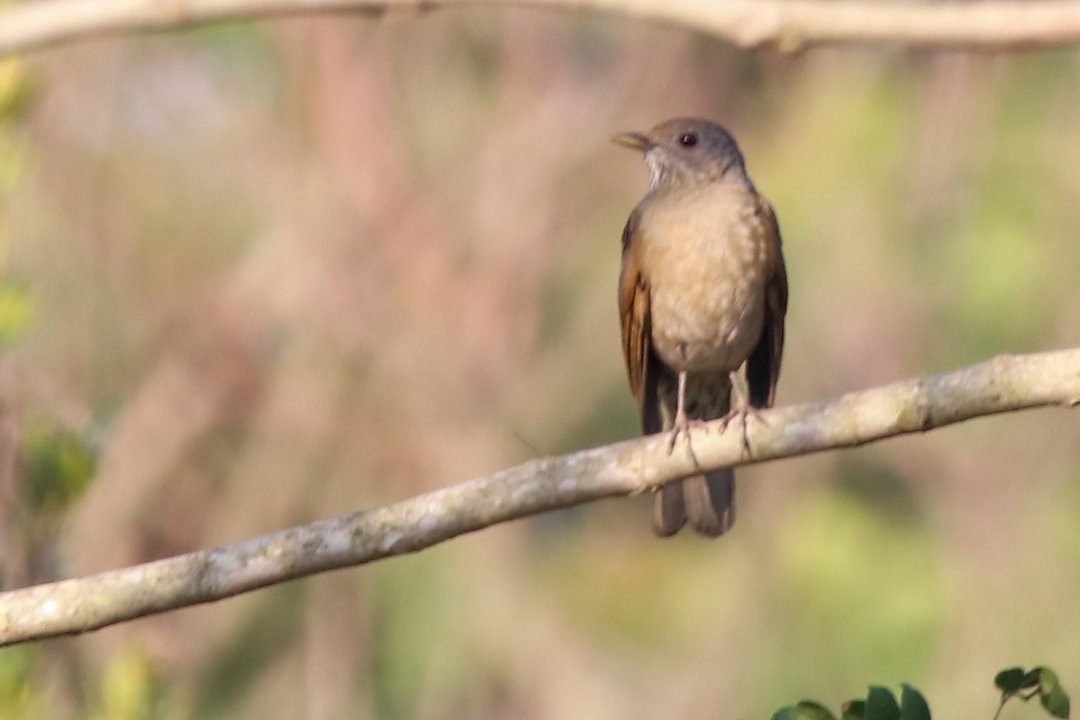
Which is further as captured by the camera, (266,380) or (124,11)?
(266,380)

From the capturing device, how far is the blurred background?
27.5 ft

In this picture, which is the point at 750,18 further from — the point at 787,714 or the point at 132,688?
the point at 132,688

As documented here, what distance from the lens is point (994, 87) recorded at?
10.0 meters

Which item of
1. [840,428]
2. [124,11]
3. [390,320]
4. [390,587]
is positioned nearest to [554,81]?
[390,320]

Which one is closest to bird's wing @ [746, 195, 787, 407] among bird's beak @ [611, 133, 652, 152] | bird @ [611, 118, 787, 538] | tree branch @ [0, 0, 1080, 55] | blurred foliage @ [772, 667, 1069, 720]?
bird @ [611, 118, 787, 538]

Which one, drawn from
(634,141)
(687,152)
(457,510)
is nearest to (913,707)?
(457,510)

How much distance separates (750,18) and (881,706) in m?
2.44

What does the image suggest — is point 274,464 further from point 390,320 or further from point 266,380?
point 390,320

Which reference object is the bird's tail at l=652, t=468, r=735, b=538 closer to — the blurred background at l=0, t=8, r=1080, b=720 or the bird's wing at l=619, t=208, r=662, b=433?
the bird's wing at l=619, t=208, r=662, b=433

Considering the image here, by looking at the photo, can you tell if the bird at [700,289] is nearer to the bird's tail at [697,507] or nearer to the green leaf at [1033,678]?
the bird's tail at [697,507]

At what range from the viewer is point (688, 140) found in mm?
6457

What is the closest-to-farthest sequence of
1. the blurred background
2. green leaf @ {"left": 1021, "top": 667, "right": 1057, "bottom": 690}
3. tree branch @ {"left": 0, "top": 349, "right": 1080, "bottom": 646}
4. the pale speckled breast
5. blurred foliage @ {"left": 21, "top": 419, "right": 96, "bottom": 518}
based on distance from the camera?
green leaf @ {"left": 1021, "top": 667, "right": 1057, "bottom": 690} < tree branch @ {"left": 0, "top": 349, "right": 1080, "bottom": 646} < blurred foliage @ {"left": 21, "top": 419, "right": 96, "bottom": 518} < the pale speckled breast < the blurred background

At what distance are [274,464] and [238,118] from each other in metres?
2.12

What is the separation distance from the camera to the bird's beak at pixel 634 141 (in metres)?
6.45
